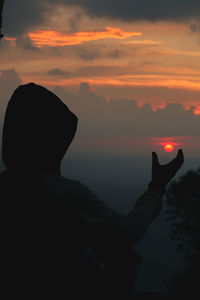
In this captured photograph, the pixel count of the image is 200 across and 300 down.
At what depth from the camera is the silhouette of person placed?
2.96 m

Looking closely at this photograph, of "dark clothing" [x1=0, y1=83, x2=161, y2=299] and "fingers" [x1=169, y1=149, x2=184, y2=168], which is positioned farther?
"fingers" [x1=169, y1=149, x2=184, y2=168]

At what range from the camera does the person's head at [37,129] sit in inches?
126

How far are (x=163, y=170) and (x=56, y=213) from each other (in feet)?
2.60

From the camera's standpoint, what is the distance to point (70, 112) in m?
3.24

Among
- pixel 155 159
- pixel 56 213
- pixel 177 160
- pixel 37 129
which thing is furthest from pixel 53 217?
pixel 177 160

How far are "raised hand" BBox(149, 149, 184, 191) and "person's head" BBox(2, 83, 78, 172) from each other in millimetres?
625

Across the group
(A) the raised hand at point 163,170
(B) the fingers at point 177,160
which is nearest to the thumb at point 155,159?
(A) the raised hand at point 163,170

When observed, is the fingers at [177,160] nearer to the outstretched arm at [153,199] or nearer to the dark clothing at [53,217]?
the outstretched arm at [153,199]

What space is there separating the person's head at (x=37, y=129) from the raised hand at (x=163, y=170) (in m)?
0.63

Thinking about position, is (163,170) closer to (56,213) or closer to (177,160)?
(177,160)

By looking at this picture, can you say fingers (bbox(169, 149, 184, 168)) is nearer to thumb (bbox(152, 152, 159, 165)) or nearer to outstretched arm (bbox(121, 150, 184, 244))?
outstretched arm (bbox(121, 150, 184, 244))

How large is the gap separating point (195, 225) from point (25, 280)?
24097 mm

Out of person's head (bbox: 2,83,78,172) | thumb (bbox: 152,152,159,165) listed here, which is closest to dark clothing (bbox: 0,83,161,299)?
person's head (bbox: 2,83,78,172)

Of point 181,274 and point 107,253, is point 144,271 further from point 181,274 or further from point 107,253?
point 107,253
